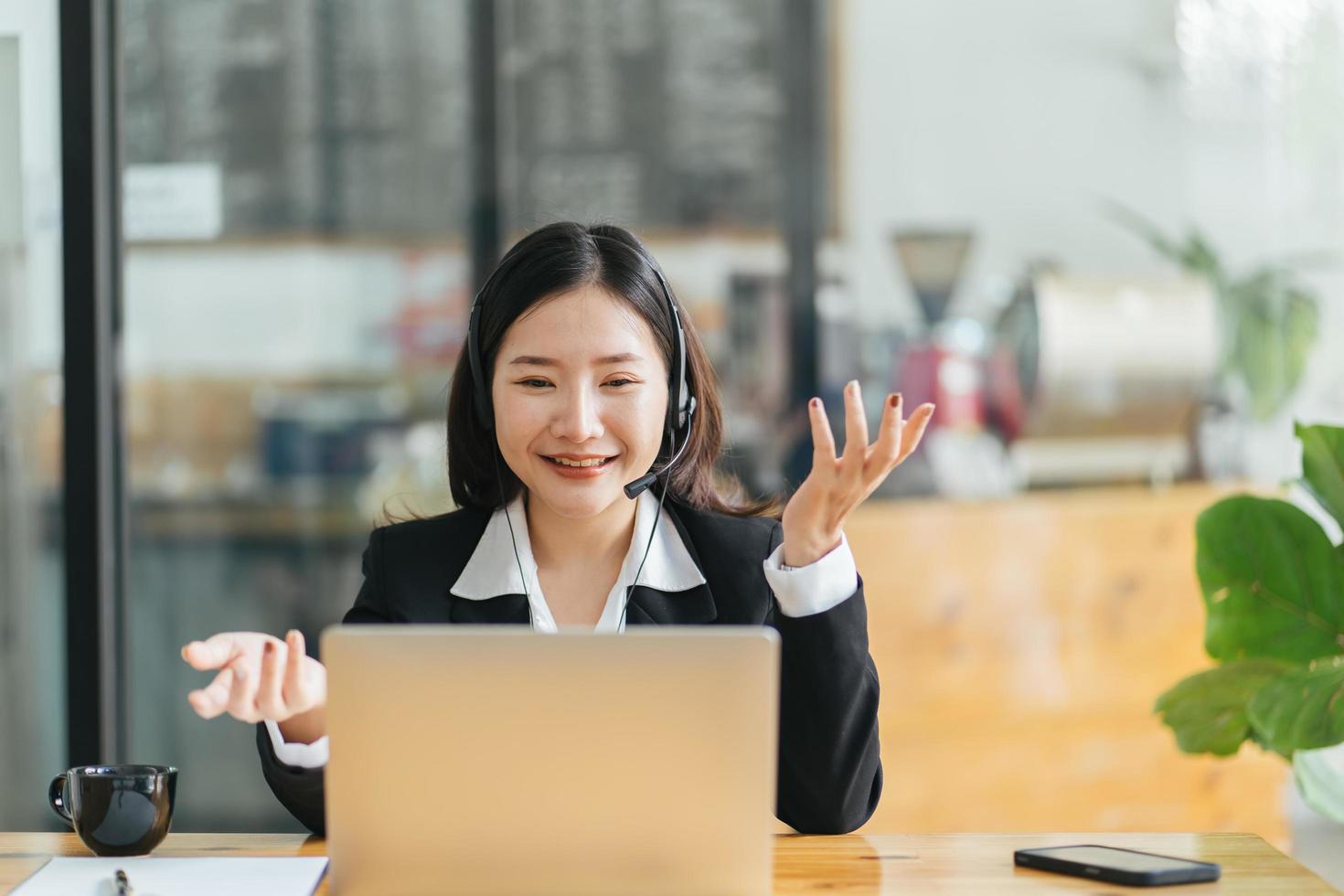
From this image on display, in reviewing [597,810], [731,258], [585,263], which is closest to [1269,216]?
[731,258]

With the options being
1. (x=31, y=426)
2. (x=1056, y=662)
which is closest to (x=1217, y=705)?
(x=1056, y=662)

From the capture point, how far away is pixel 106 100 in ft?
7.86

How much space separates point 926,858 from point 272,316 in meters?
2.14

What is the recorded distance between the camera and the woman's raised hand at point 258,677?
116 cm

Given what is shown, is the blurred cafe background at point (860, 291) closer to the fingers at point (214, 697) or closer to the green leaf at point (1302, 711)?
the green leaf at point (1302, 711)

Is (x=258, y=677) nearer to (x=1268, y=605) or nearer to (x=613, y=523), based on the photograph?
(x=613, y=523)

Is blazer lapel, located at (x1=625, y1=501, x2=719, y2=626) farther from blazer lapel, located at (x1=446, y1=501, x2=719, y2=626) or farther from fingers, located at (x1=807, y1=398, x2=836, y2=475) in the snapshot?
fingers, located at (x1=807, y1=398, x2=836, y2=475)

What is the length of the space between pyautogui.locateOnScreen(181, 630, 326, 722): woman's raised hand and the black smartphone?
0.63 m

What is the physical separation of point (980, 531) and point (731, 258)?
2.61 ft

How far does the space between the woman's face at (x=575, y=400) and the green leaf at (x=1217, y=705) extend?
3.43ft

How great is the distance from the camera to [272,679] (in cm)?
121

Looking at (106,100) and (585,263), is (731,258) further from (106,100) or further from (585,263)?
(585,263)

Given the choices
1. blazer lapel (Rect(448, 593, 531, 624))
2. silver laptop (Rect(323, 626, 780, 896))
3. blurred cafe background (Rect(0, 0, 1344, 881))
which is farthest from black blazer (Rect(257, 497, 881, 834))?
blurred cafe background (Rect(0, 0, 1344, 881))

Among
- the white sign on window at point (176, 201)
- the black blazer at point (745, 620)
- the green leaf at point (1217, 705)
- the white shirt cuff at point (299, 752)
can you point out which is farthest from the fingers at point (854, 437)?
the white sign on window at point (176, 201)
